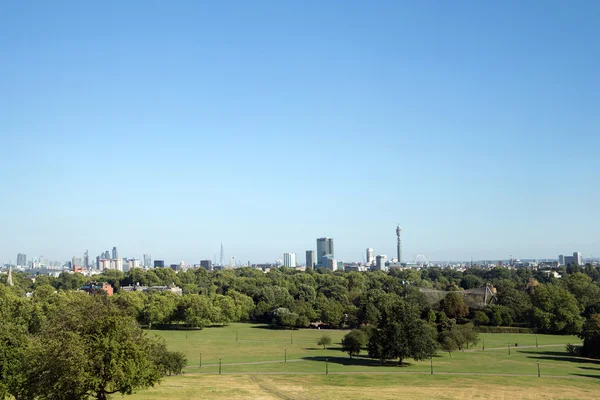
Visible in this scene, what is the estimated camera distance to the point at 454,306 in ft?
399

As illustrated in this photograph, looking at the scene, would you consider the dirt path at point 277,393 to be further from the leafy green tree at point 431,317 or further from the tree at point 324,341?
the leafy green tree at point 431,317

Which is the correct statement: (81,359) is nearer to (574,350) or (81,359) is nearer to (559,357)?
(559,357)

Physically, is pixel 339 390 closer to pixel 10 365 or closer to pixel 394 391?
pixel 394 391

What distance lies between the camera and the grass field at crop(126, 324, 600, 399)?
53344 mm

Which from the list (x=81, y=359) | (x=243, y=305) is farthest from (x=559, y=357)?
(x=243, y=305)

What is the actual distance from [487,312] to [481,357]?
43.7 meters

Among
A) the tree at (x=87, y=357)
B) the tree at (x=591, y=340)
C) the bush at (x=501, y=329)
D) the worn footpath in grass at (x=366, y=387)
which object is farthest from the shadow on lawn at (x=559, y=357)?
the tree at (x=87, y=357)

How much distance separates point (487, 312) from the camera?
120m

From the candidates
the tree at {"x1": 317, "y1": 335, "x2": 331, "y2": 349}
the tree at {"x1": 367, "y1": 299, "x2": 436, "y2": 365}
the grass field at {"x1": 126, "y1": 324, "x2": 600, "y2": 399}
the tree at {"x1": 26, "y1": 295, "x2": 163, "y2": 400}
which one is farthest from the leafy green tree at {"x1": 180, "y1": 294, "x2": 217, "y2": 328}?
the tree at {"x1": 26, "y1": 295, "x2": 163, "y2": 400}

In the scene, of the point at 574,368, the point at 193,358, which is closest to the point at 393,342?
the point at 574,368

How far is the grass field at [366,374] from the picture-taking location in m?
53.3

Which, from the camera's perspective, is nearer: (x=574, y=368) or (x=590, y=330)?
(x=574, y=368)

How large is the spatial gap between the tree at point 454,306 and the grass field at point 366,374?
77.2ft

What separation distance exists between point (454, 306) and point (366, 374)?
62375 millimetres
